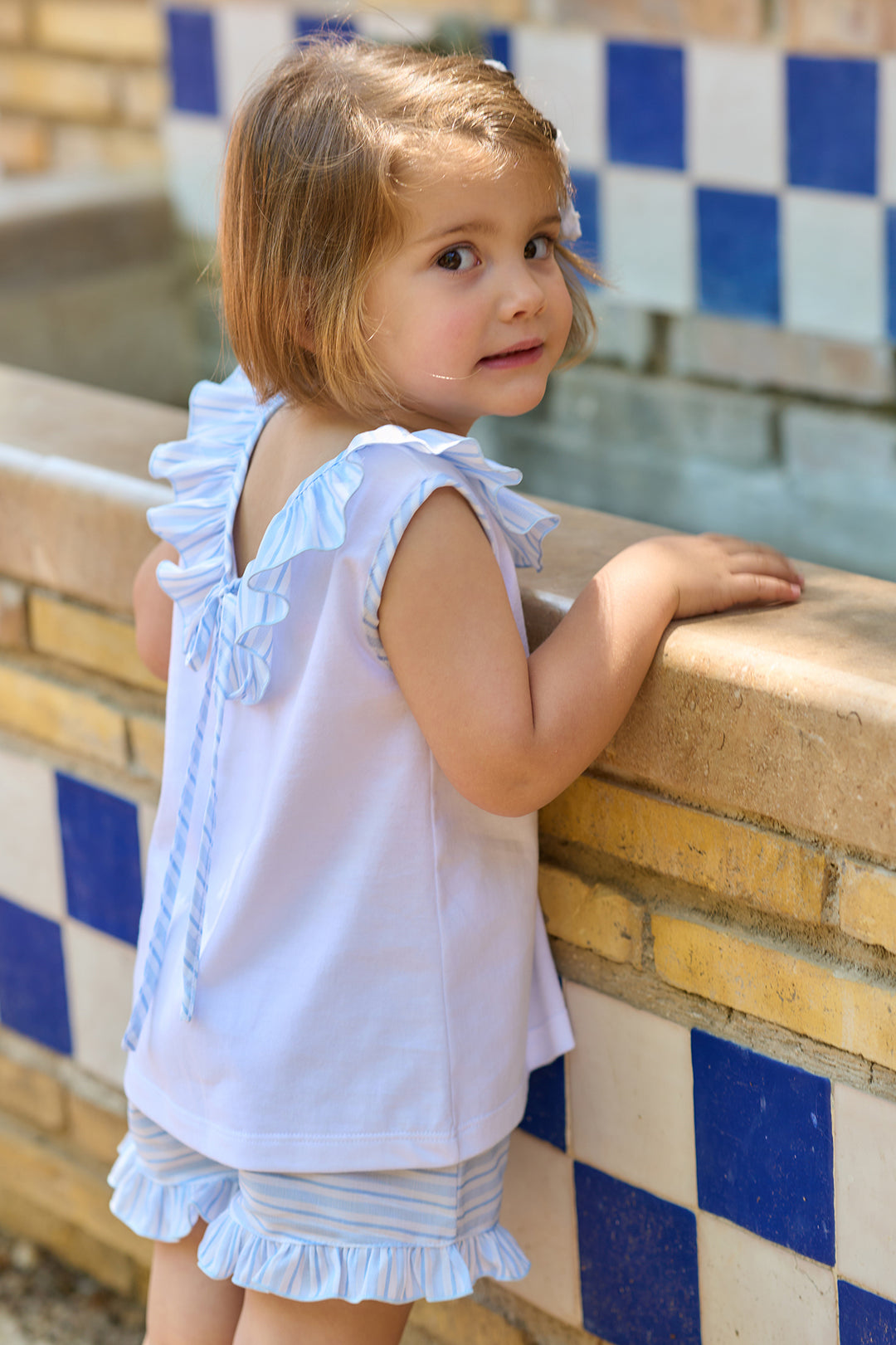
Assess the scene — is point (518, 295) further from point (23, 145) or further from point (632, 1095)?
point (23, 145)

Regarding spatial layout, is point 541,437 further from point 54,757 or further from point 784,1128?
point 784,1128

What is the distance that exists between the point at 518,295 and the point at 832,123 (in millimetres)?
1080

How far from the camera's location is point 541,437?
2273 millimetres

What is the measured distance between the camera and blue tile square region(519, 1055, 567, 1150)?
1.21 m

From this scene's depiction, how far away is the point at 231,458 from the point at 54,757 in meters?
0.46

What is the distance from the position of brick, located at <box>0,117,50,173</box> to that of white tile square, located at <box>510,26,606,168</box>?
54.5 inches

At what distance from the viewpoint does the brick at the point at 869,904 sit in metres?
0.96

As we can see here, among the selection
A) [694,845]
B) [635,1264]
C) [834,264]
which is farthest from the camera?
[834,264]

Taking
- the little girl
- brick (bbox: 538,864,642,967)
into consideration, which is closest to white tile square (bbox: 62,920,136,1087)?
the little girl

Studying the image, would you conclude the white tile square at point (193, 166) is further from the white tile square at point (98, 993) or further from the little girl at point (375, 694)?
the little girl at point (375, 694)

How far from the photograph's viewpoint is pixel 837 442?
2061 millimetres

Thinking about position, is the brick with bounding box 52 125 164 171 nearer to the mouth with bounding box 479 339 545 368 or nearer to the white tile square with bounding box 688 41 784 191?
the white tile square with bounding box 688 41 784 191

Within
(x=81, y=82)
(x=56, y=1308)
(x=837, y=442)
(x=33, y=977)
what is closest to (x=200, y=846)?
(x=33, y=977)

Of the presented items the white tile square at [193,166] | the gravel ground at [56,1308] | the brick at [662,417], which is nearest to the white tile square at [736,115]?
the brick at [662,417]
